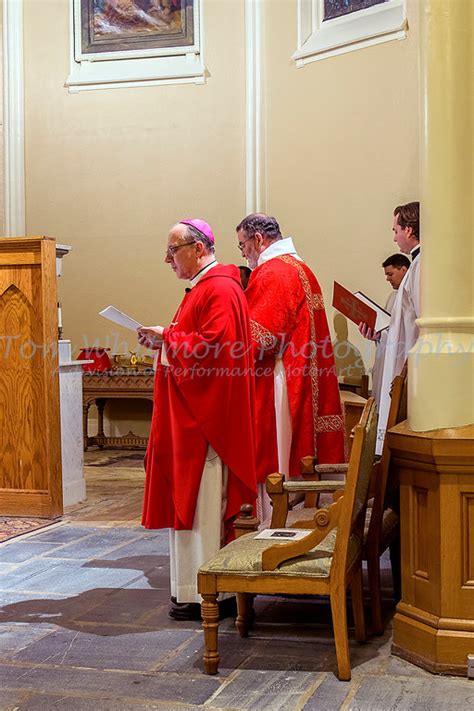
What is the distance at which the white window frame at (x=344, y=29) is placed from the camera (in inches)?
341

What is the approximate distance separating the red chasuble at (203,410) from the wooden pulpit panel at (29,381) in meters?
2.53

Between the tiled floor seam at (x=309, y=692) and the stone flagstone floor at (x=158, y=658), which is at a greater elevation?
the tiled floor seam at (x=309, y=692)

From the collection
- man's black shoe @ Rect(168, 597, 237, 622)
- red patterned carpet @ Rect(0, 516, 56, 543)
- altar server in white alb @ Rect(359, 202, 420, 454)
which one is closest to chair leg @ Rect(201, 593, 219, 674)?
man's black shoe @ Rect(168, 597, 237, 622)

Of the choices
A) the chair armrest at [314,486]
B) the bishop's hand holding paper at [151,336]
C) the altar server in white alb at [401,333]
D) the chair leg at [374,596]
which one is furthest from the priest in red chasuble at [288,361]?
the chair leg at [374,596]

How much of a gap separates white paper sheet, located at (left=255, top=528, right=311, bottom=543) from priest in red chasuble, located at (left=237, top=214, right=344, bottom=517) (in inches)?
50.4

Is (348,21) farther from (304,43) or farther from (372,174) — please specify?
(372,174)

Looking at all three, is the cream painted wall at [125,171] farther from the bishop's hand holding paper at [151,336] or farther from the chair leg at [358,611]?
the chair leg at [358,611]

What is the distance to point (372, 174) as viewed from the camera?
8.90 m

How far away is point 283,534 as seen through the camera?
12.0 feet

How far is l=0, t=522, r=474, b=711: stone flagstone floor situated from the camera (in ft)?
10.5

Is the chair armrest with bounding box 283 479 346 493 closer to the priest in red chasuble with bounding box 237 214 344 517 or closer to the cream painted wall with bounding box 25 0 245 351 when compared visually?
the priest in red chasuble with bounding box 237 214 344 517

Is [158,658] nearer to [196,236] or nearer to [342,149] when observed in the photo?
[196,236]

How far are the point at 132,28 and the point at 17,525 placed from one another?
6.30 meters

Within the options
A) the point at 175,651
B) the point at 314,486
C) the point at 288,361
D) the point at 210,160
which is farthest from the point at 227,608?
the point at 210,160
